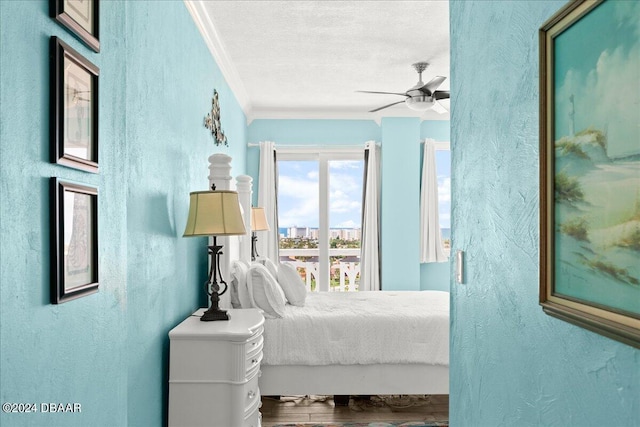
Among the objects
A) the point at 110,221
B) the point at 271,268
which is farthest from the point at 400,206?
the point at 110,221

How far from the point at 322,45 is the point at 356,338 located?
2.29m

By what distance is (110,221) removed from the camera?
1723 millimetres

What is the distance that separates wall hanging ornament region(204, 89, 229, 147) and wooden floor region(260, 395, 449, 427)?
6.96ft

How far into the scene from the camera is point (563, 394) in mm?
1085

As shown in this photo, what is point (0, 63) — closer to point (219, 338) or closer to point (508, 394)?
point (508, 394)

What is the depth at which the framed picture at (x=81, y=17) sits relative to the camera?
136 cm

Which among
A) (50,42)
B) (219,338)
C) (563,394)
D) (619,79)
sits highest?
(50,42)

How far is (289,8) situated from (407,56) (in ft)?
4.75

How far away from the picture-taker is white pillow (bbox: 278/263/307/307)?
4.13 metres

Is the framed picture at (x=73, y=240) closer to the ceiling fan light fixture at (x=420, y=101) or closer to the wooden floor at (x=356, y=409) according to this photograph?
the wooden floor at (x=356, y=409)

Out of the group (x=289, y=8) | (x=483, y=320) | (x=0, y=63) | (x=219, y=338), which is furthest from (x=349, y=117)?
(x=0, y=63)

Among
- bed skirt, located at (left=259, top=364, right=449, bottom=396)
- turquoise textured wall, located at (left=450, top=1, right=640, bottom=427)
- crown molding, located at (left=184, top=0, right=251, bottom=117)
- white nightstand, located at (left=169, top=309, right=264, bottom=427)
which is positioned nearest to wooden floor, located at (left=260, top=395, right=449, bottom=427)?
bed skirt, located at (left=259, top=364, right=449, bottom=396)

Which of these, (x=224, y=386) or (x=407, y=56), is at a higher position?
(x=407, y=56)

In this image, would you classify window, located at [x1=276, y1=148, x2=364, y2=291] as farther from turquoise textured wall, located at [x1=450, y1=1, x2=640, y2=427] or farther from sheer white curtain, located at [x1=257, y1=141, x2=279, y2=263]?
turquoise textured wall, located at [x1=450, y1=1, x2=640, y2=427]
